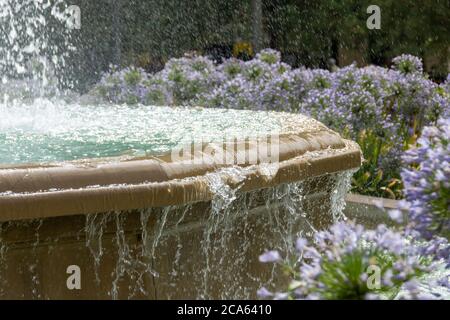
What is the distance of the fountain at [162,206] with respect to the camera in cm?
233

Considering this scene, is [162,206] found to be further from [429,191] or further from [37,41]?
[37,41]

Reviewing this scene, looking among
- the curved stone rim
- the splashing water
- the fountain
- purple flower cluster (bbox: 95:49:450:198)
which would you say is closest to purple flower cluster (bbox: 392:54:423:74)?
purple flower cluster (bbox: 95:49:450:198)

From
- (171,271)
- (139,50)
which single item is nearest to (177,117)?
(171,271)

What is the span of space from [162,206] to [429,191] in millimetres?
671

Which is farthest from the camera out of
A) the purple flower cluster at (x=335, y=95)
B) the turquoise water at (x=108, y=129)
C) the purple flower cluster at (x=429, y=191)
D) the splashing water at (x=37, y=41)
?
the splashing water at (x=37, y=41)

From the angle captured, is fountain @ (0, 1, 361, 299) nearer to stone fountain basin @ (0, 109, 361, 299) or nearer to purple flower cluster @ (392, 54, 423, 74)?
stone fountain basin @ (0, 109, 361, 299)

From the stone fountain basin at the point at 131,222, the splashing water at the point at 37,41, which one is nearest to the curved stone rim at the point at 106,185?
the stone fountain basin at the point at 131,222

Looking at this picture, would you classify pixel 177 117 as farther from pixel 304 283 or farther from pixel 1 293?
pixel 304 283

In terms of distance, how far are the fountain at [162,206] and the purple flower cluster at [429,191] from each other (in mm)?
564

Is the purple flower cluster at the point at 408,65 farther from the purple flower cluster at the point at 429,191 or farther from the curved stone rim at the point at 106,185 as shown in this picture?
the purple flower cluster at the point at 429,191

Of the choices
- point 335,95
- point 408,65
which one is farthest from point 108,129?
point 408,65

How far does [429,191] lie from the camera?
2178 mm

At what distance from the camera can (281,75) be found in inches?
267
